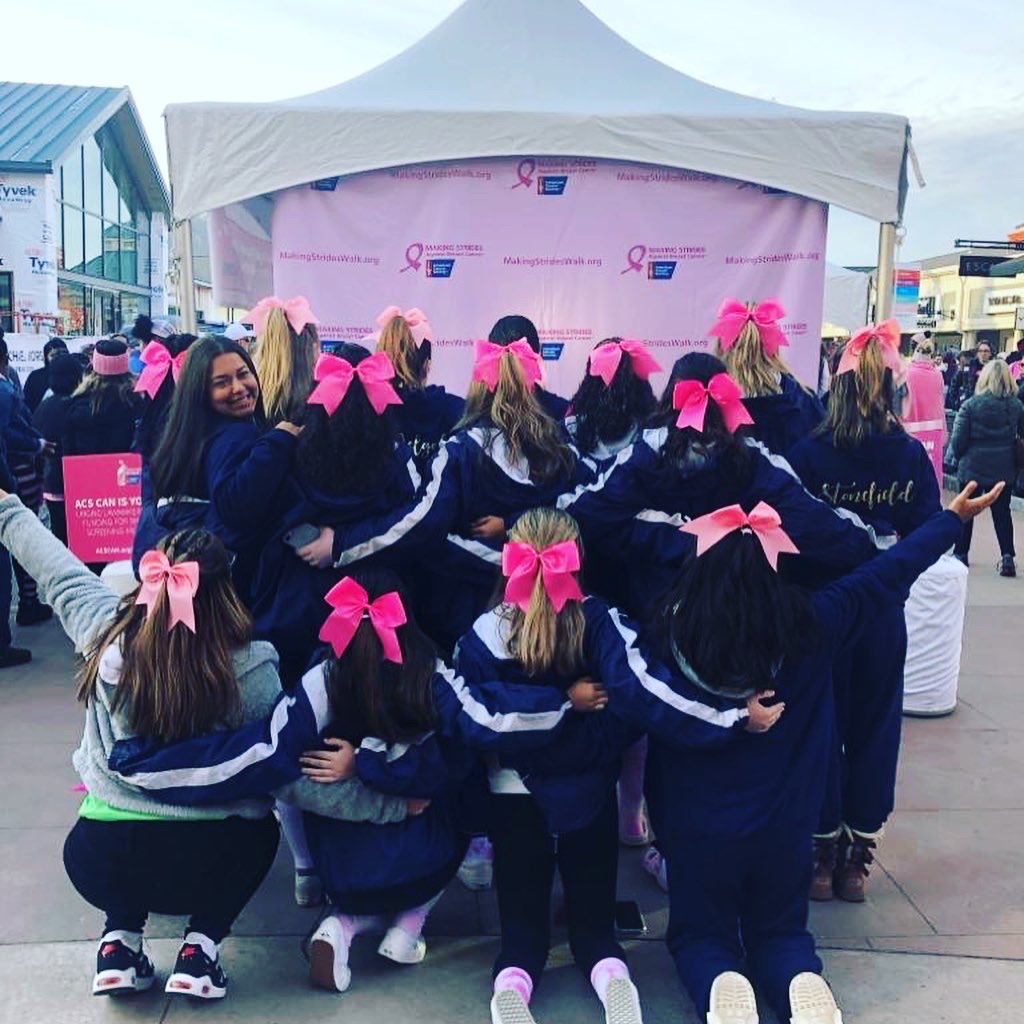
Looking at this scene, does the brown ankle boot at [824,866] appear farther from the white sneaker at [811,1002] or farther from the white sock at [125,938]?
the white sock at [125,938]

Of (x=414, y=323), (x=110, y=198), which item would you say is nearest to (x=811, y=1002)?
(x=414, y=323)

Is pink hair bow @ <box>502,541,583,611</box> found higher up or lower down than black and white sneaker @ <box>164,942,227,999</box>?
higher up

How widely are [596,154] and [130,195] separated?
27752mm

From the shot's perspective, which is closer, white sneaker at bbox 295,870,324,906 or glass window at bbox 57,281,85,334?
white sneaker at bbox 295,870,324,906

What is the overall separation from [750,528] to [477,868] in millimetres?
1565

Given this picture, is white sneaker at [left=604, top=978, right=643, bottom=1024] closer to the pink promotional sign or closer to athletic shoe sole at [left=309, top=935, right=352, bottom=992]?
athletic shoe sole at [left=309, top=935, right=352, bottom=992]

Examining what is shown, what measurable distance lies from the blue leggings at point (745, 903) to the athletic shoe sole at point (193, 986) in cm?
120

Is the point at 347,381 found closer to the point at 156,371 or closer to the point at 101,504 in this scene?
the point at 156,371

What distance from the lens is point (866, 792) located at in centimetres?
339

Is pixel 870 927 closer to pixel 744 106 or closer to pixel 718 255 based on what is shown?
pixel 718 255

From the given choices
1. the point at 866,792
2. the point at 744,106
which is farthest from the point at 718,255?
the point at 866,792

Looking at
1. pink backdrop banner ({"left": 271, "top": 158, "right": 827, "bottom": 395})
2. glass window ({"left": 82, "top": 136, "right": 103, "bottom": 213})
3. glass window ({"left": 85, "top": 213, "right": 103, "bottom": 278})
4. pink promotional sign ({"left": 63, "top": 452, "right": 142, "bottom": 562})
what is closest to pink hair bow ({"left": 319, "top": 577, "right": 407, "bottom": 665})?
pink backdrop banner ({"left": 271, "top": 158, "right": 827, "bottom": 395})

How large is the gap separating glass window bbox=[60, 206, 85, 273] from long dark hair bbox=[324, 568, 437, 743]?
2230 centimetres

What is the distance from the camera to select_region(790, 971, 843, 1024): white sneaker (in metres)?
2.57
